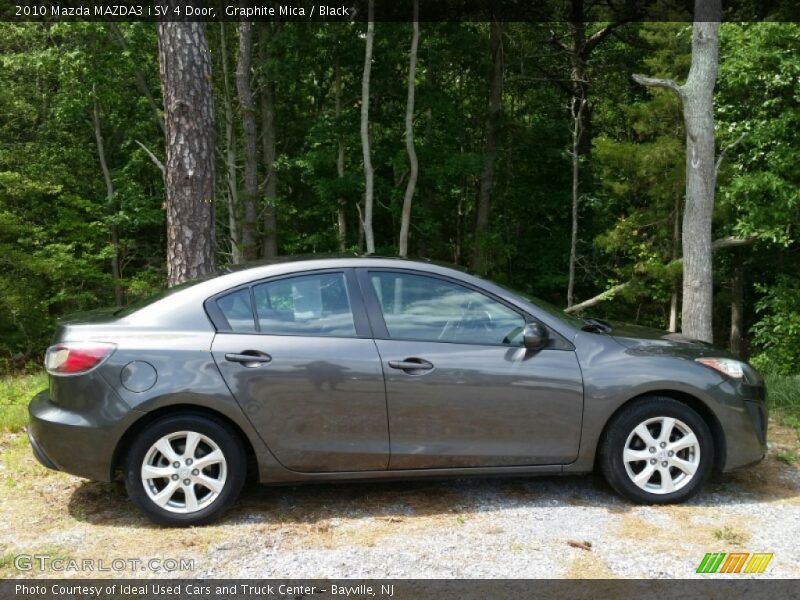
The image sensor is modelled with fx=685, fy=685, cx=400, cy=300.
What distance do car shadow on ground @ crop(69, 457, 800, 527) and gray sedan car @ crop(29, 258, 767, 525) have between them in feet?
0.79

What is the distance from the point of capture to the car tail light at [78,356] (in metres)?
3.93

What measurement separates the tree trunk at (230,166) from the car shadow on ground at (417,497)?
50.3 feet

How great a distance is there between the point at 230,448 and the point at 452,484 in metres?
1.55

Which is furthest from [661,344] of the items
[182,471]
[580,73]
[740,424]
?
[580,73]

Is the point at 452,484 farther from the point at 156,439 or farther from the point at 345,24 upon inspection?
the point at 345,24

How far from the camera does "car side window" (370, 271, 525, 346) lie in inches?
166

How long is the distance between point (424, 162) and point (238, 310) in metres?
17.0

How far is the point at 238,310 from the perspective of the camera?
414 centimetres

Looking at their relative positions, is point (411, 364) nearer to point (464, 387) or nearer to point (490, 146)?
point (464, 387)

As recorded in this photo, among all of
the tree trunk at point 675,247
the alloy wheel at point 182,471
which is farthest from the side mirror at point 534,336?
the tree trunk at point 675,247

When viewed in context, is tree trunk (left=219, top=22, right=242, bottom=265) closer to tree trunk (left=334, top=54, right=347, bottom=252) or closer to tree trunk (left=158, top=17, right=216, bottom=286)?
tree trunk (left=334, top=54, right=347, bottom=252)

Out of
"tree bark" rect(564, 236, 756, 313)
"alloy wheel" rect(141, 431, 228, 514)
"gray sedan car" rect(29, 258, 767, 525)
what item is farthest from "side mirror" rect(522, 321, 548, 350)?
"tree bark" rect(564, 236, 756, 313)

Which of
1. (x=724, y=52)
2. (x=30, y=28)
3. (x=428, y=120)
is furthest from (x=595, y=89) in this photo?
(x=30, y=28)

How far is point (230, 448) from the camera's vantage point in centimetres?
398
